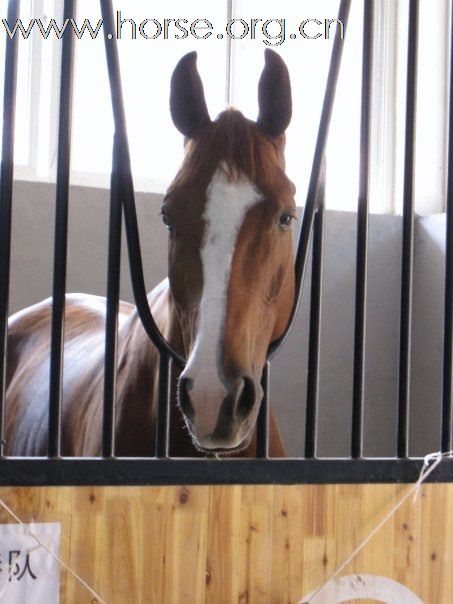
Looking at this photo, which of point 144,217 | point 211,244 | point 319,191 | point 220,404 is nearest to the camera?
point 220,404

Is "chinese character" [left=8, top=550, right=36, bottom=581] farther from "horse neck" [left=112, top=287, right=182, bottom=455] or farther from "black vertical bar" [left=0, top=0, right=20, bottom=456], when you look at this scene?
"horse neck" [left=112, top=287, right=182, bottom=455]

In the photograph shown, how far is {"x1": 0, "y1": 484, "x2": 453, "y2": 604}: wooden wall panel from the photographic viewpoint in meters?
0.96

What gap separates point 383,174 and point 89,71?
1542 mm

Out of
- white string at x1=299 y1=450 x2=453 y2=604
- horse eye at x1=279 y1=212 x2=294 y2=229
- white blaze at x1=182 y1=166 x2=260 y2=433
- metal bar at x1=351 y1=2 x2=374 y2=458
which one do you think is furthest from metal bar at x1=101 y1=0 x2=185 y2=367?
white string at x1=299 y1=450 x2=453 y2=604

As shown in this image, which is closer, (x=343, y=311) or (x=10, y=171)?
(x=10, y=171)

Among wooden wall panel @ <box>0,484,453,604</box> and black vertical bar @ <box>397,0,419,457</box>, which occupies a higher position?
black vertical bar @ <box>397,0,419,457</box>

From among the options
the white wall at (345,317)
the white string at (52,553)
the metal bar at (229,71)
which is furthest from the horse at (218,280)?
the metal bar at (229,71)

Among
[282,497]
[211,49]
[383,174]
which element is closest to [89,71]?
[211,49]

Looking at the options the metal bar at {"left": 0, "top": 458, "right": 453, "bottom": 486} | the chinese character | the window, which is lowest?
the chinese character

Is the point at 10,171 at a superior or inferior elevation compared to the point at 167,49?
inferior

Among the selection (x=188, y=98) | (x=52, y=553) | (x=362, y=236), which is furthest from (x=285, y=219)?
(x=52, y=553)

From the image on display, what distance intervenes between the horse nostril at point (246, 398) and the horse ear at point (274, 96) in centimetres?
45

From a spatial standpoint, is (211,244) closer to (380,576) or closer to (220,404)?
(220,404)

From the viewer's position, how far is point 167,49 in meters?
3.20
